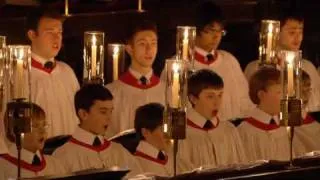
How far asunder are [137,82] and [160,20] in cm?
243

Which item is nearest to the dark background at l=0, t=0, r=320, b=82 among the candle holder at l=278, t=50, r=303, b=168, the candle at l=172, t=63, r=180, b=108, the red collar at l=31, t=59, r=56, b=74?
the red collar at l=31, t=59, r=56, b=74

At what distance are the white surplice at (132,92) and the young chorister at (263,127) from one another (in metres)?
0.94

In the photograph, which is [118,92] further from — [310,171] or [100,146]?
[310,171]

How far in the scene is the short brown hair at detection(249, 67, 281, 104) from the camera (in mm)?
6508

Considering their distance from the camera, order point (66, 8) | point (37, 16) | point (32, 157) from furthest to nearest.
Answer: point (66, 8), point (37, 16), point (32, 157)

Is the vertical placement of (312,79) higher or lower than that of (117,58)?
lower

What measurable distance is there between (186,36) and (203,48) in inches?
29.1

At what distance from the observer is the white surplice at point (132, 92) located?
7.31 m

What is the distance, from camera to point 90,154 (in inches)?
229

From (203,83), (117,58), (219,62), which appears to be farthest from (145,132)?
(219,62)

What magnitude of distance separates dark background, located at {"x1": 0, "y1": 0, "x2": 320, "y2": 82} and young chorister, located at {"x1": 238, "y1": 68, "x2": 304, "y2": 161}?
183 cm

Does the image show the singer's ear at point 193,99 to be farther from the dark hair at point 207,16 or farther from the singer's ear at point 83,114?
the dark hair at point 207,16

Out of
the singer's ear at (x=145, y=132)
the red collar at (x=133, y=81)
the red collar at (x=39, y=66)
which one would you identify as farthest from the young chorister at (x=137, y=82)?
the singer's ear at (x=145, y=132)

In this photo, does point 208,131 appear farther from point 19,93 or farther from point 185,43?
point 19,93
